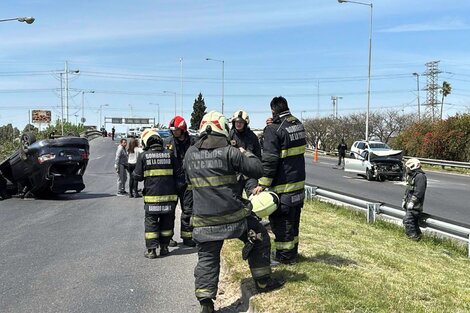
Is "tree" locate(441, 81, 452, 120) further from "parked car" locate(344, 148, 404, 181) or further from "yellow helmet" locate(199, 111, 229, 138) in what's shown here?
"yellow helmet" locate(199, 111, 229, 138)

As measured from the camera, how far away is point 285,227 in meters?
5.83

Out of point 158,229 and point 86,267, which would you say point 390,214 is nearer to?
point 158,229

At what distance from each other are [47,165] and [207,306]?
971 cm

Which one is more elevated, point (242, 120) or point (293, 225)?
point (242, 120)

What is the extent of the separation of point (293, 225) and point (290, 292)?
1.08 metres

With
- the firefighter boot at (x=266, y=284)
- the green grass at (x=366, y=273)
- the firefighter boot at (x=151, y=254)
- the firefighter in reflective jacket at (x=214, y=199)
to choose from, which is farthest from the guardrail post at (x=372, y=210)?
the firefighter in reflective jacket at (x=214, y=199)

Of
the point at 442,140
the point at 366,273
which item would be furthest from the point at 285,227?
the point at 442,140

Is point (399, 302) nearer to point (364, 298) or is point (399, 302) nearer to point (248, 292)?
point (364, 298)

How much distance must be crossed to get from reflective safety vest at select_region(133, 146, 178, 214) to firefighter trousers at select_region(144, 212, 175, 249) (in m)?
0.11

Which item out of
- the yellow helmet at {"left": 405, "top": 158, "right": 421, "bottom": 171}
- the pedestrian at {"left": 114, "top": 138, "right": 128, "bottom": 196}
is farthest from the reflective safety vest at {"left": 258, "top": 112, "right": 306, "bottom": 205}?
the pedestrian at {"left": 114, "top": 138, "right": 128, "bottom": 196}

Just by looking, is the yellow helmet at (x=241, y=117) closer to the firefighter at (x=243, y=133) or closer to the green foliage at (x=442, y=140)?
the firefighter at (x=243, y=133)

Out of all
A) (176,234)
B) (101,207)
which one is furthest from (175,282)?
(101,207)

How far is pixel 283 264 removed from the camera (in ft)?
19.5

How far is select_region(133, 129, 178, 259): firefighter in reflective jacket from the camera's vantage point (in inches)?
296
